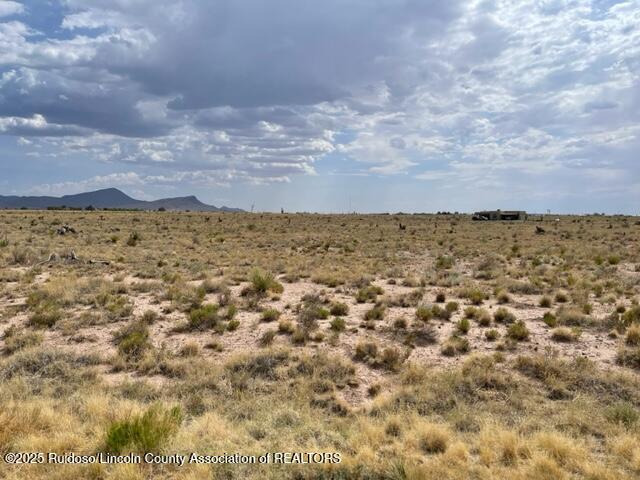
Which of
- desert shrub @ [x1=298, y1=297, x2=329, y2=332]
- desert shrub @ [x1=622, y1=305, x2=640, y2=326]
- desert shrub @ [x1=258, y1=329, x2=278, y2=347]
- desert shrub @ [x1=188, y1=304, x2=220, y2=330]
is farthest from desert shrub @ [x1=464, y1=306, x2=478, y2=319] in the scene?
desert shrub @ [x1=188, y1=304, x2=220, y2=330]

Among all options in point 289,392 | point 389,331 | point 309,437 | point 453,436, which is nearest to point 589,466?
point 453,436

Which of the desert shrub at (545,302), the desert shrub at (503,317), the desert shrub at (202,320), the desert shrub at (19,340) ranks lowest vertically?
the desert shrub at (19,340)

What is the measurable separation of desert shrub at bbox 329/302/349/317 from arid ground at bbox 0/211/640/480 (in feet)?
0.12

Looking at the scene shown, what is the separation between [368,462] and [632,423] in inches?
153

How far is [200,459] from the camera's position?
518 centimetres

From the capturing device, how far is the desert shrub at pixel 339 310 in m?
13.3

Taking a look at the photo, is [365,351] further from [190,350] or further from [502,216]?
[502,216]

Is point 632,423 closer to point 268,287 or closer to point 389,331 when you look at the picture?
point 389,331

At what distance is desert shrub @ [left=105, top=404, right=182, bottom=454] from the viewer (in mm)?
5262

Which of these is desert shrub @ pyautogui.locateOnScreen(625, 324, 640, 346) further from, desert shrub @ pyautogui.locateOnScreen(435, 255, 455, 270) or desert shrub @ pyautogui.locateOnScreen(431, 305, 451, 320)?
desert shrub @ pyautogui.locateOnScreen(435, 255, 455, 270)

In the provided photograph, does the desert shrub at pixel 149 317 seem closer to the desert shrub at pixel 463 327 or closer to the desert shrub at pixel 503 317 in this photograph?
the desert shrub at pixel 463 327

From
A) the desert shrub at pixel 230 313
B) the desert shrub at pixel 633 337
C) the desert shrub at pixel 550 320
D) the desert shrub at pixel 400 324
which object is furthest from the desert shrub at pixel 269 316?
the desert shrub at pixel 633 337

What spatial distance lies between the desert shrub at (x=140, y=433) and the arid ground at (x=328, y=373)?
0.02 m

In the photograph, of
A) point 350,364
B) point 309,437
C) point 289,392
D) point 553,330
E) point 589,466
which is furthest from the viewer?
point 553,330
